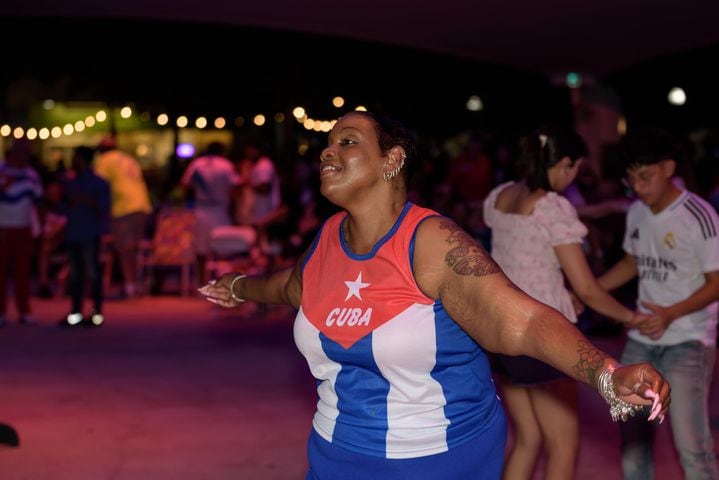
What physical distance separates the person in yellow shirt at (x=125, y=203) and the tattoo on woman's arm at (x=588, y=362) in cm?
1086

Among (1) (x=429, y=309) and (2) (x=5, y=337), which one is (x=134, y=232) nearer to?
(2) (x=5, y=337)

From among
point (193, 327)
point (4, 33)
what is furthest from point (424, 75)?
point (193, 327)

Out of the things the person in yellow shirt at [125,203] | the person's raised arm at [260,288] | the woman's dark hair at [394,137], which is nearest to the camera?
the woman's dark hair at [394,137]

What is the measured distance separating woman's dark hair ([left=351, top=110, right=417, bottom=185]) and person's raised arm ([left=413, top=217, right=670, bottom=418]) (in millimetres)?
281

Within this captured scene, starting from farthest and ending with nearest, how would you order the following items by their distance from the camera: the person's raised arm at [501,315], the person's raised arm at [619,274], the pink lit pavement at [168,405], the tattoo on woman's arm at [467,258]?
the pink lit pavement at [168,405], the person's raised arm at [619,274], the tattoo on woman's arm at [467,258], the person's raised arm at [501,315]

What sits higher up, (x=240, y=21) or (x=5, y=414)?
(x=240, y=21)

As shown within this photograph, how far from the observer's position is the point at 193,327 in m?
11.3

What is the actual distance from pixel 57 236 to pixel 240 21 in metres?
3.98

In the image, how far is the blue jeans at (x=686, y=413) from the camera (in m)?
4.59

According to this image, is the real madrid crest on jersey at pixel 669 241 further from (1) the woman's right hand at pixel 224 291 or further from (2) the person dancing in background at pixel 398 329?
(1) the woman's right hand at pixel 224 291

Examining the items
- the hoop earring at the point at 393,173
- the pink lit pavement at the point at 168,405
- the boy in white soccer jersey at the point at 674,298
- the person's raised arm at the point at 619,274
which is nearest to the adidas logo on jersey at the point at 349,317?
the hoop earring at the point at 393,173

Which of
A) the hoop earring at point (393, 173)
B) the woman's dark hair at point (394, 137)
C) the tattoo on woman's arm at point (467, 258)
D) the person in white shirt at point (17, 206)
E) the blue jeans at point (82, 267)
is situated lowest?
the blue jeans at point (82, 267)

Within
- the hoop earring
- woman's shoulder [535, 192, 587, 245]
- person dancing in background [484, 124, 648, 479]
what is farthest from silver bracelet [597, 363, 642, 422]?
woman's shoulder [535, 192, 587, 245]

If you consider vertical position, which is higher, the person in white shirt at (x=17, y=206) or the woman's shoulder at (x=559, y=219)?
the woman's shoulder at (x=559, y=219)
